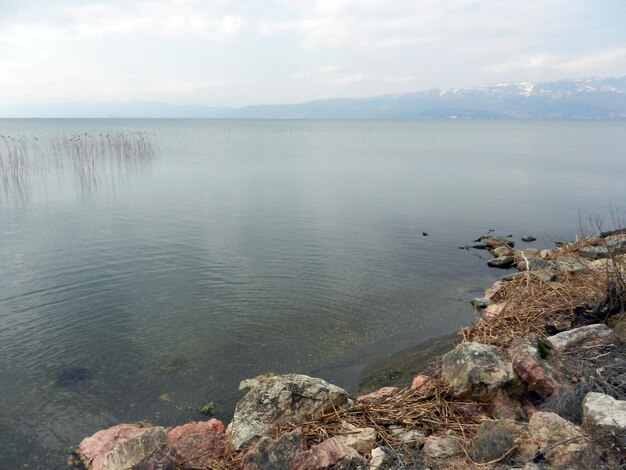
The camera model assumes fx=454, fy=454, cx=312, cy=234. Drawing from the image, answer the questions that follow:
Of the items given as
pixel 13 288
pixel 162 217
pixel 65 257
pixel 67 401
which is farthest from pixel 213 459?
pixel 162 217

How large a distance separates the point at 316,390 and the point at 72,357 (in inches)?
315

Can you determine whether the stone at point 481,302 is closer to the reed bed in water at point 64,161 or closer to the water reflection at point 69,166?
the water reflection at point 69,166

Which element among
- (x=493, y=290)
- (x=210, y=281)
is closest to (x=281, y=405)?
(x=210, y=281)

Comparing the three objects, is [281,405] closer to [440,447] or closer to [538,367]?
[440,447]

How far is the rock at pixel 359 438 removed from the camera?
603 centimetres

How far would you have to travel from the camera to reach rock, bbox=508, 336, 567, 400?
6625mm

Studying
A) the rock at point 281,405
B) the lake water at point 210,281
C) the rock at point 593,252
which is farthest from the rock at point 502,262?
the rock at point 281,405

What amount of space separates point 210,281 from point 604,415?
13945mm

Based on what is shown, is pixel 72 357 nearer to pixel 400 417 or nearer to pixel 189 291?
pixel 189 291

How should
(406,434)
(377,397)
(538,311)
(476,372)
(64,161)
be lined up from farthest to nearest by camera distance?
1. (64,161)
2. (538,311)
3. (377,397)
4. (476,372)
5. (406,434)

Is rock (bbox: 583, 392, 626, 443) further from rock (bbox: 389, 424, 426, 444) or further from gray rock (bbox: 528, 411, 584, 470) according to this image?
rock (bbox: 389, 424, 426, 444)

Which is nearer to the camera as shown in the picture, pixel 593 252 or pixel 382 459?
pixel 382 459

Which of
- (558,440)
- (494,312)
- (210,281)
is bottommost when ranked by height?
(210,281)

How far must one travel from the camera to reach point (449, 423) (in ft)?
21.2
